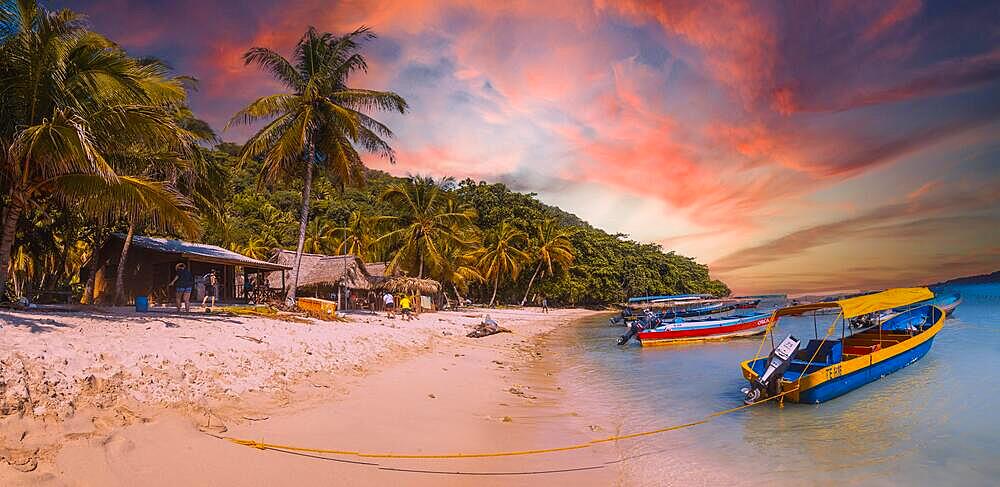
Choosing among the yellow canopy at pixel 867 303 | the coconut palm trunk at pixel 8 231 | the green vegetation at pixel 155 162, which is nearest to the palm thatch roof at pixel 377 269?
the green vegetation at pixel 155 162

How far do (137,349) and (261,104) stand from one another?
12.9 m

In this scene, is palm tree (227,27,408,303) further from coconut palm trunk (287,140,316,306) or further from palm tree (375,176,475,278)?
palm tree (375,176,475,278)

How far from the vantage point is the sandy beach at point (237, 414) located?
490 cm

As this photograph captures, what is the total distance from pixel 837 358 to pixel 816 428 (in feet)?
13.5

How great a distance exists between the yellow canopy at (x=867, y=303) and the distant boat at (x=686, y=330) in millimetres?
9344

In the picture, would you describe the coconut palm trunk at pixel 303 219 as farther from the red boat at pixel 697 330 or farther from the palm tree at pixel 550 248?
the palm tree at pixel 550 248

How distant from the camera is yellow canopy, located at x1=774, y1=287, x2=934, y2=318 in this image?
421 inches

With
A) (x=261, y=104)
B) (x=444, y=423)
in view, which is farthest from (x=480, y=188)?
(x=444, y=423)

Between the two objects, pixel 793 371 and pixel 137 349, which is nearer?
pixel 137 349

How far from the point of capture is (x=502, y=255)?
150 feet

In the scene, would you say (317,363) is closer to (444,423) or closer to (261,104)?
(444,423)

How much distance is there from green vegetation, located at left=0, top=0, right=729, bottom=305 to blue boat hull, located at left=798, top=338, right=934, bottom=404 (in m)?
13.5

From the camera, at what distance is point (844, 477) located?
6.25 metres

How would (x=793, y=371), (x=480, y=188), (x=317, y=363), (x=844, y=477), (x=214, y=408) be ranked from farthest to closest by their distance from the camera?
(x=480, y=188), (x=793, y=371), (x=317, y=363), (x=214, y=408), (x=844, y=477)
